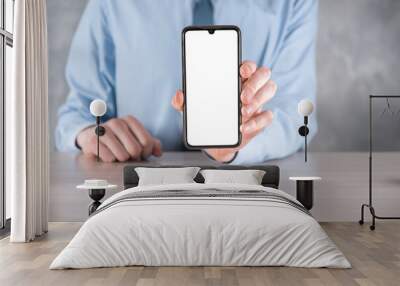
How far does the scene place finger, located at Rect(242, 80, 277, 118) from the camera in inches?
301

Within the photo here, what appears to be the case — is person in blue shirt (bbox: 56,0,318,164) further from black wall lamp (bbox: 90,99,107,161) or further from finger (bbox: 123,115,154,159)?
black wall lamp (bbox: 90,99,107,161)

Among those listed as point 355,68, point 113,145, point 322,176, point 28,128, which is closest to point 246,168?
point 322,176

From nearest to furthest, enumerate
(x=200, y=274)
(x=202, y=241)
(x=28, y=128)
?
(x=200, y=274)
(x=202, y=241)
(x=28, y=128)

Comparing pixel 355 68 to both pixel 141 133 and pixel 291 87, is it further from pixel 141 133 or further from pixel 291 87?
pixel 141 133

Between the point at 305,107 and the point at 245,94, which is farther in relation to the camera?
the point at 245,94

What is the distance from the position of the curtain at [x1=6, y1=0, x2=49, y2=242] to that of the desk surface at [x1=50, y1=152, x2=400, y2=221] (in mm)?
955

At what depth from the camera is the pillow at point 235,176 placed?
23.1 ft

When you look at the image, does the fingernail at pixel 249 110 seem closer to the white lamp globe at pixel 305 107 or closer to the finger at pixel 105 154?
the white lamp globe at pixel 305 107

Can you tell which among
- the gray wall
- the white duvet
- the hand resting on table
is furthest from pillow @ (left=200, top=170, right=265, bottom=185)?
the white duvet

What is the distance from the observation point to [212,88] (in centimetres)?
744

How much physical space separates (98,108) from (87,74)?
59 centimetres

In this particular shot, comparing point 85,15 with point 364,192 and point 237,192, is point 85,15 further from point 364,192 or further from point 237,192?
point 364,192

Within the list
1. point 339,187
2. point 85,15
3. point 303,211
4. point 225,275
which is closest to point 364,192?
point 339,187

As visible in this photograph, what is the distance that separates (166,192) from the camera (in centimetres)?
575
